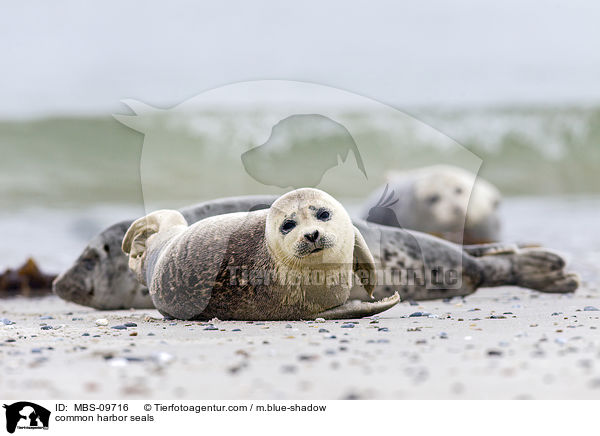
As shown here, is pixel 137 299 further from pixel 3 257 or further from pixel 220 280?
pixel 3 257

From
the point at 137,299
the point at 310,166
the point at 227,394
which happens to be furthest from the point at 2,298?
the point at 227,394

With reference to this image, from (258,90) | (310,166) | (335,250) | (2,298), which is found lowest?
(2,298)

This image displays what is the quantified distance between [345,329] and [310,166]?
1083 mm

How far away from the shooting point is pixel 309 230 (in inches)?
159

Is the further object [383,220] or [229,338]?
[383,220]

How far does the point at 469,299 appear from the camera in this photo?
19.1 ft

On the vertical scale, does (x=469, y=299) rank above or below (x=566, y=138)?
below

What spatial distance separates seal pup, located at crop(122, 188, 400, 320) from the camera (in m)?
4.18

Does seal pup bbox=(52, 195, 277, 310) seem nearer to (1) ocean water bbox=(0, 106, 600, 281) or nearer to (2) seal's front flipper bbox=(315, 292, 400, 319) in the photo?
(1) ocean water bbox=(0, 106, 600, 281)

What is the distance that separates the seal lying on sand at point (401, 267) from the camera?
5559 mm

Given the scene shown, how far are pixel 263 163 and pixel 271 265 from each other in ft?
2.68
